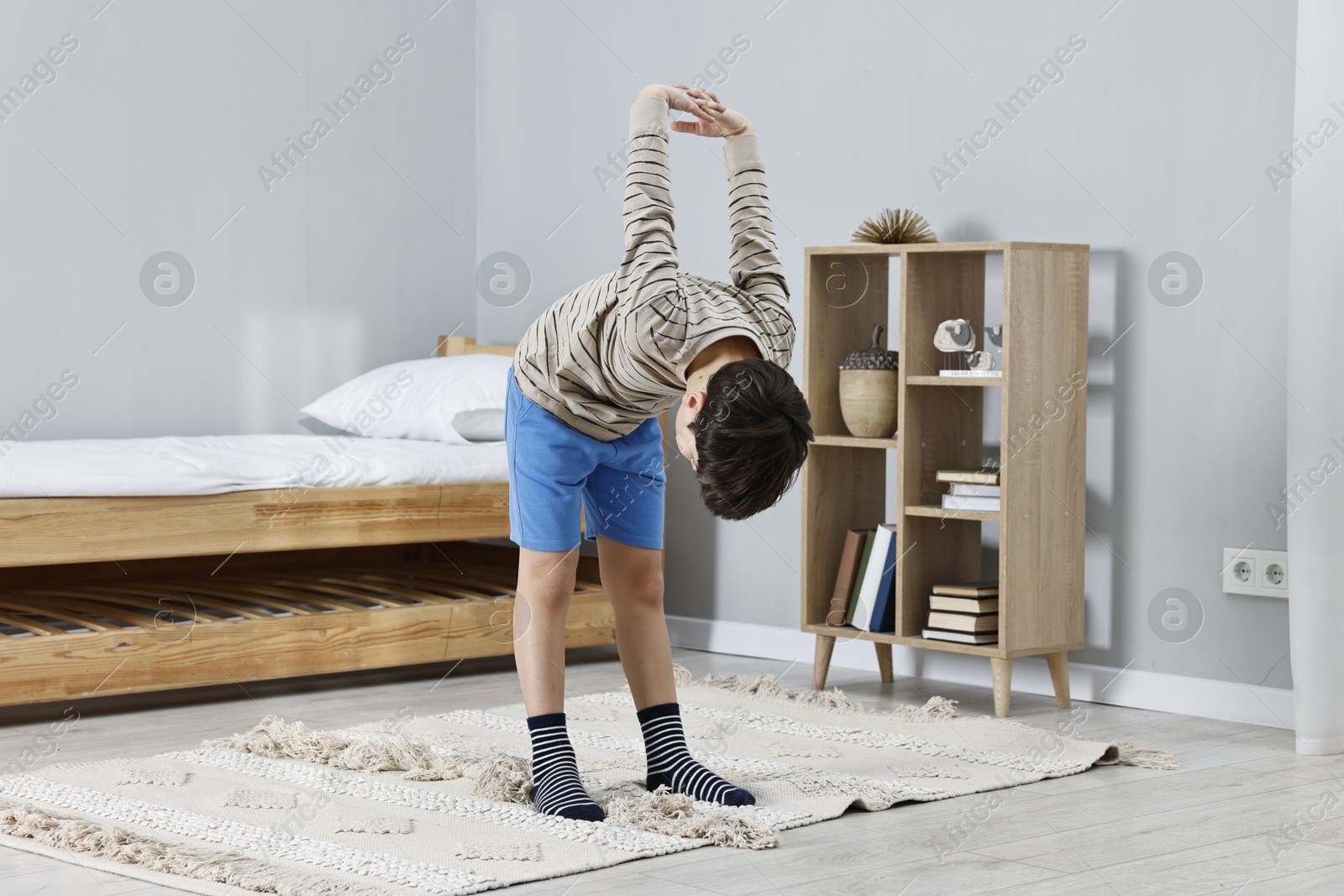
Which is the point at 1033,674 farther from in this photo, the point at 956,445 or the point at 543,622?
the point at 543,622

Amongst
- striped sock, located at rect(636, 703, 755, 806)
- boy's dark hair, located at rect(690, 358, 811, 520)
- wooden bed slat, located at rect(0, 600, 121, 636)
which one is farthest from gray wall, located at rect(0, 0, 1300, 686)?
boy's dark hair, located at rect(690, 358, 811, 520)

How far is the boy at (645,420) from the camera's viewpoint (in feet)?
5.23

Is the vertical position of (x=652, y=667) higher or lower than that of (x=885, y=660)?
higher

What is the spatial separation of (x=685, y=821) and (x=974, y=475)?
119cm

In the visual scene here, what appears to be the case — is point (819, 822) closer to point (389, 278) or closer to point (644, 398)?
point (644, 398)

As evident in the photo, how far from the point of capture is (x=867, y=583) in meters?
3.02

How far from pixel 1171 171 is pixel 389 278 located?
2277 millimetres

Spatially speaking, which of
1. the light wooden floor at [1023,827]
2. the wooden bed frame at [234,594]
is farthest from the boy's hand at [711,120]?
the wooden bed frame at [234,594]

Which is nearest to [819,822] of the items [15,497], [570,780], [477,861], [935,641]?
[570,780]

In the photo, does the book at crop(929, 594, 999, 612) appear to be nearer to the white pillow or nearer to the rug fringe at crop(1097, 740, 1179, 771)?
the rug fringe at crop(1097, 740, 1179, 771)

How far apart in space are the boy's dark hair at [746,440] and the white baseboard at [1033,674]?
4.98ft

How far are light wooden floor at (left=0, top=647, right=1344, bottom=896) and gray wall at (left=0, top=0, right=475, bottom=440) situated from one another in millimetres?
1145

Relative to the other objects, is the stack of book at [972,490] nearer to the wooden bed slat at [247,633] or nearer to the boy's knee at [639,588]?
the wooden bed slat at [247,633]

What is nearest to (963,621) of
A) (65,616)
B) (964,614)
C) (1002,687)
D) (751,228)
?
(964,614)
